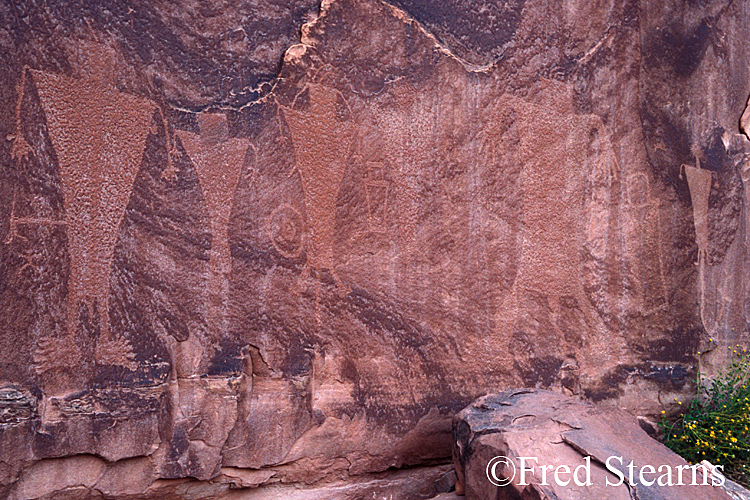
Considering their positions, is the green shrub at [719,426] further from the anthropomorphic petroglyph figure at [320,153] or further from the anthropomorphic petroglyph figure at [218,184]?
the anthropomorphic petroglyph figure at [218,184]

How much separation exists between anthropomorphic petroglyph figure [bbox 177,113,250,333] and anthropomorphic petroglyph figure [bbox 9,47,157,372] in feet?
0.60

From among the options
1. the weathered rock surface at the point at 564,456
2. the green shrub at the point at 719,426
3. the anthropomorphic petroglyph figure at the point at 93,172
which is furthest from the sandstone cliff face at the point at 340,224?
the weathered rock surface at the point at 564,456

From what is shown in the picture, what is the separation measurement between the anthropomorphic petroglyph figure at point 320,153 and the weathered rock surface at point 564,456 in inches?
30.2

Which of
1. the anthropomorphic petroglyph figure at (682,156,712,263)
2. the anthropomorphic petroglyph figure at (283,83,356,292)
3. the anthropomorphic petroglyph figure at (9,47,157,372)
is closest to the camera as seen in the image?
the anthropomorphic petroglyph figure at (9,47,157,372)

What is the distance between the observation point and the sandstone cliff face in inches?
66.4

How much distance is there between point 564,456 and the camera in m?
1.58

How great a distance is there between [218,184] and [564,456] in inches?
54.1

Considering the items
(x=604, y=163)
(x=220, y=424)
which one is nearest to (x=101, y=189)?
(x=220, y=424)

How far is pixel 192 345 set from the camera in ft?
6.03

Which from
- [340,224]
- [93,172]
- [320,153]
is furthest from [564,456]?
[93,172]

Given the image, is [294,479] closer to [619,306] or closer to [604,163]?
[619,306]

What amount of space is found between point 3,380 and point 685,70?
282 cm

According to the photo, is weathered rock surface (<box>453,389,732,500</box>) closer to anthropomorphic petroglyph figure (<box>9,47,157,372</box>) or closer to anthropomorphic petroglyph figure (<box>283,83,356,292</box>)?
anthropomorphic petroglyph figure (<box>283,83,356,292</box>)

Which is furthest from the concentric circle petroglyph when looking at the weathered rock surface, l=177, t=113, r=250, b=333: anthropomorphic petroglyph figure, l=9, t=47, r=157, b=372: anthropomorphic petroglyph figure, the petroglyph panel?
the weathered rock surface
